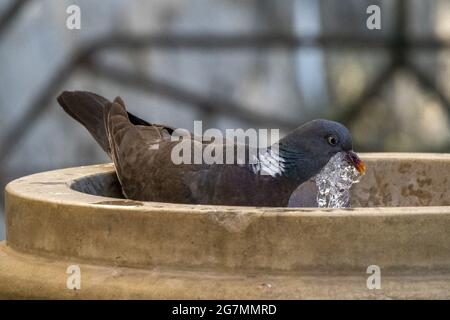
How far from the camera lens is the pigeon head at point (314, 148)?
2.69 m

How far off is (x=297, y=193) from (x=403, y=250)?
48.1 inches

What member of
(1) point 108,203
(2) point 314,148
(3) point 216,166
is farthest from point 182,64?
(1) point 108,203

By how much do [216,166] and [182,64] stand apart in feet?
9.43

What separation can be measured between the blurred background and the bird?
7.92 ft

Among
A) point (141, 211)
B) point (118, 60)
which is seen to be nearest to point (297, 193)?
point (141, 211)

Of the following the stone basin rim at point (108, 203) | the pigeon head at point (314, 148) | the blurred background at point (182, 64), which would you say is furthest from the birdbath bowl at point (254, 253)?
the blurred background at point (182, 64)

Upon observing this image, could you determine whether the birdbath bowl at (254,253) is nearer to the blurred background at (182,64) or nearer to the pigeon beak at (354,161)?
the pigeon beak at (354,161)

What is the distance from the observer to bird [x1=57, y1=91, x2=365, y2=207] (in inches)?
99.7

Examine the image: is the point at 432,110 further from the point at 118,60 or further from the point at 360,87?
the point at 118,60

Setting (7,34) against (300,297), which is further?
(7,34)

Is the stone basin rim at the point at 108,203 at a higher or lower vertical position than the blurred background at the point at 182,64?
lower

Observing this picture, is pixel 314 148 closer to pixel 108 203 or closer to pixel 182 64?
pixel 108 203

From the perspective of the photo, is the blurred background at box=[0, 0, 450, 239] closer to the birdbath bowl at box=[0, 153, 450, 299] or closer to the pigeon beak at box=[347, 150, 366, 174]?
the pigeon beak at box=[347, 150, 366, 174]

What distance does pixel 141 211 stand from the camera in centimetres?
189
